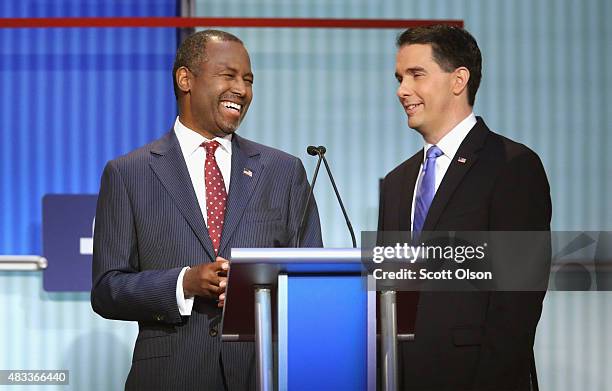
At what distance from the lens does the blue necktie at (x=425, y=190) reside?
2799mm

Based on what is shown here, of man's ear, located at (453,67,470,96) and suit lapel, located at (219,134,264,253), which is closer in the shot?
suit lapel, located at (219,134,264,253)

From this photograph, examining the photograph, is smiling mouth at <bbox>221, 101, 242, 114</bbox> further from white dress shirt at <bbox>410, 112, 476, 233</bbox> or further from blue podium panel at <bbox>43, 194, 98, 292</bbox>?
blue podium panel at <bbox>43, 194, 98, 292</bbox>

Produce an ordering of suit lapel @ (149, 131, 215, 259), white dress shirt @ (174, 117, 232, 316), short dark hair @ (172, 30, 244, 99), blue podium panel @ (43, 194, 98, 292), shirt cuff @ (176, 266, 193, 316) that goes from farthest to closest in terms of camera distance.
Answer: blue podium panel @ (43, 194, 98, 292)
short dark hair @ (172, 30, 244, 99)
white dress shirt @ (174, 117, 232, 316)
suit lapel @ (149, 131, 215, 259)
shirt cuff @ (176, 266, 193, 316)

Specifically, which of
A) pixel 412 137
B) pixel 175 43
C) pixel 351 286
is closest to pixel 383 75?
pixel 412 137

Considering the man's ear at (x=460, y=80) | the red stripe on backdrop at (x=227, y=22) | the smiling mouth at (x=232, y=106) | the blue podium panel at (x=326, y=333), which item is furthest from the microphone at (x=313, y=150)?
the red stripe on backdrop at (x=227, y=22)

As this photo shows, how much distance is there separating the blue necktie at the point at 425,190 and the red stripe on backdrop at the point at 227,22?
4.78 feet

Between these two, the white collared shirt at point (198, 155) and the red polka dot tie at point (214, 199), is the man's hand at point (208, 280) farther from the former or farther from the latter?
the white collared shirt at point (198, 155)

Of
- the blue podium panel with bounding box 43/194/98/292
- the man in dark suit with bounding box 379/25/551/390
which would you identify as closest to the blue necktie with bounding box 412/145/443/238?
the man in dark suit with bounding box 379/25/551/390

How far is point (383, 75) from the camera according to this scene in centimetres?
429

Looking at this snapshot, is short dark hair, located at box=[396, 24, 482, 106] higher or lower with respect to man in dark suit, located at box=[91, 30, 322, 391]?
higher

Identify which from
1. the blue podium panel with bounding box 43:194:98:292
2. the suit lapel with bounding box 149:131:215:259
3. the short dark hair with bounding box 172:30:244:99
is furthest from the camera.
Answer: the blue podium panel with bounding box 43:194:98:292

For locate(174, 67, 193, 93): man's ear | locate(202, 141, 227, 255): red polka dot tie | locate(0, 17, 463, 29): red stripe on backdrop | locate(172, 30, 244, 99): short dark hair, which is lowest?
locate(202, 141, 227, 255): red polka dot tie

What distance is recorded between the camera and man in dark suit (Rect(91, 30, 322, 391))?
2.77 metres

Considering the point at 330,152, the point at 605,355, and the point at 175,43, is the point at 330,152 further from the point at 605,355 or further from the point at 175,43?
the point at 605,355
